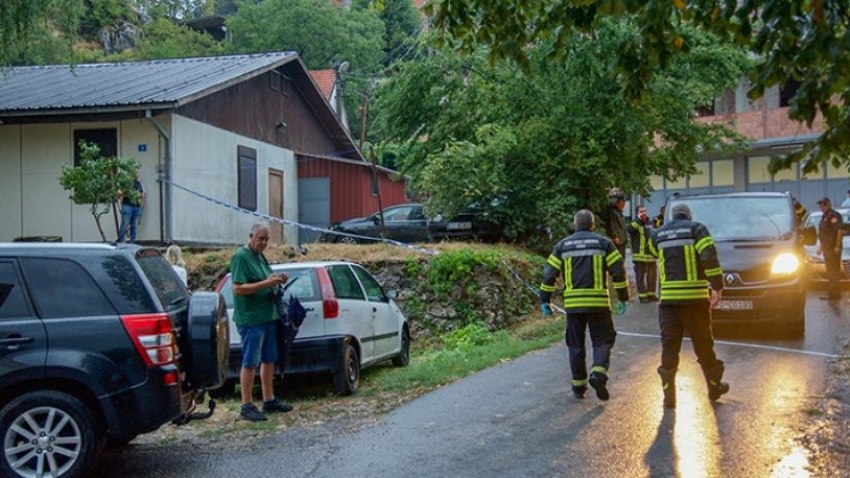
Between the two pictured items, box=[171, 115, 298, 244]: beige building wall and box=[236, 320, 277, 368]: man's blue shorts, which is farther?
box=[171, 115, 298, 244]: beige building wall

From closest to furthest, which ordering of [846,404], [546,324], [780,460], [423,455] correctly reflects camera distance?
[780,460] → [423,455] → [846,404] → [546,324]

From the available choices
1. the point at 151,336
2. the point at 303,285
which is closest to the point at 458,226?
the point at 303,285

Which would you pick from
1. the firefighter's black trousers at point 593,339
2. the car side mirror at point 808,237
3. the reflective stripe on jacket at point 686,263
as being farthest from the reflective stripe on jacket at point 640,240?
the firefighter's black trousers at point 593,339

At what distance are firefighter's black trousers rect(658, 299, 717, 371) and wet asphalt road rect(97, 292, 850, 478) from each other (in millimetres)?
425

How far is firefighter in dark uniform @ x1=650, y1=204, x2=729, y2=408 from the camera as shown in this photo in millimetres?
8086

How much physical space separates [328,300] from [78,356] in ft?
12.6

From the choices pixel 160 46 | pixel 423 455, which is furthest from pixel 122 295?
pixel 160 46

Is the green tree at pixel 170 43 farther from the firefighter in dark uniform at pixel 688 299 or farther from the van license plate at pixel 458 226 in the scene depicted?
the firefighter in dark uniform at pixel 688 299

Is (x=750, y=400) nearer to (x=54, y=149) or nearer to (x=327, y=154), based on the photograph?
(x=54, y=149)

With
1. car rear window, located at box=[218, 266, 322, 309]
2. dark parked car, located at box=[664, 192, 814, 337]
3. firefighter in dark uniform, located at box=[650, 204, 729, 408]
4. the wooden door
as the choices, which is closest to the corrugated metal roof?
the wooden door

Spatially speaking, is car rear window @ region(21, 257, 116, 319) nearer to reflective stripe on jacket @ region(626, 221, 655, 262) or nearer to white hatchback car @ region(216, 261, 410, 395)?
white hatchback car @ region(216, 261, 410, 395)

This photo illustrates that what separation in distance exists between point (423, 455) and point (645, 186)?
15.3 m

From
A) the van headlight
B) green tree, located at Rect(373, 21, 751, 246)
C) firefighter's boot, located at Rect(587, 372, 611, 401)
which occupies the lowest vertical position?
firefighter's boot, located at Rect(587, 372, 611, 401)

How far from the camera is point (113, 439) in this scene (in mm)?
6254
